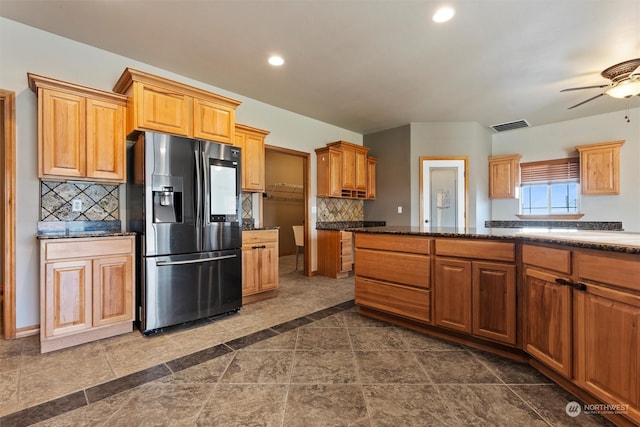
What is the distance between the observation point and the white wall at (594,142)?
14.6ft

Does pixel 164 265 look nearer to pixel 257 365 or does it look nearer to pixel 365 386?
pixel 257 365

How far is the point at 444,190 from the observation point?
522 cm

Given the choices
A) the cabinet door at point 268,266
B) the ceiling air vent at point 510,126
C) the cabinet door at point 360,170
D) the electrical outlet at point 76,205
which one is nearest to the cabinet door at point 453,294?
the cabinet door at point 268,266

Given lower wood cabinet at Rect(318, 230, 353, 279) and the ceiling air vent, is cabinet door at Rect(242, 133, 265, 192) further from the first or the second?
the ceiling air vent

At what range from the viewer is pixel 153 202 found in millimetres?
2545

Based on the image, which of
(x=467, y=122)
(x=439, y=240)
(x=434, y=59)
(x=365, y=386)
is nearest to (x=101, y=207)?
(x=365, y=386)

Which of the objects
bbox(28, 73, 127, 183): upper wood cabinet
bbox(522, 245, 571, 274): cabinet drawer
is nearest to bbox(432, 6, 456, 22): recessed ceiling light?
bbox(522, 245, 571, 274): cabinet drawer

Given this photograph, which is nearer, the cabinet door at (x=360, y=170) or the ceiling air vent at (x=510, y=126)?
the ceiling air vent at (x=510, y=126)

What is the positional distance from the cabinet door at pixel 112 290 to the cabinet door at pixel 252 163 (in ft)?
5.34

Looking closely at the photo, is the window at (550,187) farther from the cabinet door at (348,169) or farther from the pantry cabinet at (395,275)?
the pantry cabinet at (395,275)

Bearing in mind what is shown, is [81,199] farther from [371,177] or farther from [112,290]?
[371,177]

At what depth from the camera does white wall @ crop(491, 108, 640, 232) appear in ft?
14.6

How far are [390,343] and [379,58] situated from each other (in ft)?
9.28

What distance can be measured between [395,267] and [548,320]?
1166mm
